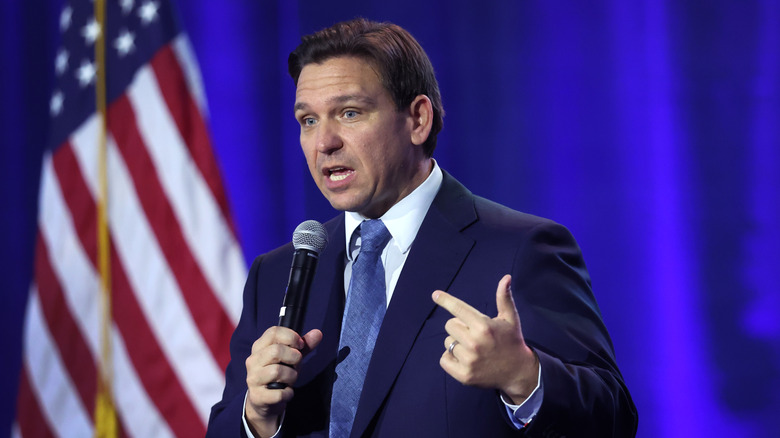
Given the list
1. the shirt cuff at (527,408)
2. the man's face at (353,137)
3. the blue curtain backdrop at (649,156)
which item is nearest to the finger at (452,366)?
the shirt cuff at (527,408)

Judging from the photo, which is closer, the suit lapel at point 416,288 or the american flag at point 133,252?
the suit lapel at point 416,288

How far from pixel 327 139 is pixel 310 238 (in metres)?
0.23

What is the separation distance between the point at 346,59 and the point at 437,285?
525mm

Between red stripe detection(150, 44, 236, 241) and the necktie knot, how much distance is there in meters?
1.47

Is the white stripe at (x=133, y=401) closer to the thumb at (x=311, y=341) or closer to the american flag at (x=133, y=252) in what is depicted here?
the american flag at (x=133, y=252)

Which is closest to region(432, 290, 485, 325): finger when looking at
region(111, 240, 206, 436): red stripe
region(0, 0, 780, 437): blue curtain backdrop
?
region(0, 0, 780, 437): blue curtain backdrop

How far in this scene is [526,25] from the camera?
2.75m

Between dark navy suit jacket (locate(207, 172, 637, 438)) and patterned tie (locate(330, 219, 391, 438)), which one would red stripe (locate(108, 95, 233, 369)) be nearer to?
dark navy suit jacket (locate(207, 172, 637, 438))

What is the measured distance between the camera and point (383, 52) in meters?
1.65

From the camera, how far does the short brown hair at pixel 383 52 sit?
1651mm

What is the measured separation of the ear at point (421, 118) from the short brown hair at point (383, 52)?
16mm

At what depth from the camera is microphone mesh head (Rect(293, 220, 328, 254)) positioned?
1.46m

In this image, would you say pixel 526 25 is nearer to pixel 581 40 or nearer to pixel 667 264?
pixel 581 40

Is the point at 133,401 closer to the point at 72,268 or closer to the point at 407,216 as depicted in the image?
the point at 72,268
